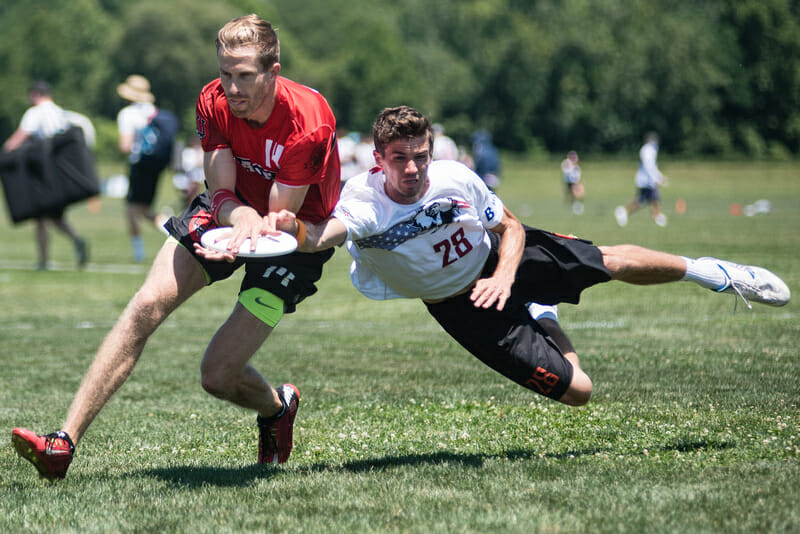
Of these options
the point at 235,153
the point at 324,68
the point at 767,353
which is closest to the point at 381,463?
the point at 235,153

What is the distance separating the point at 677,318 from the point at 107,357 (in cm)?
672

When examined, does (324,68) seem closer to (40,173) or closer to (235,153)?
(40,173)

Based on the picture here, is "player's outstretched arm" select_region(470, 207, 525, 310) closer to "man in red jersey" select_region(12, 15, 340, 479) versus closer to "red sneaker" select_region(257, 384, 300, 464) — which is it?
"man in red jersey" select_region(12, 15, 340, 479)

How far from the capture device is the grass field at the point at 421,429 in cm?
390

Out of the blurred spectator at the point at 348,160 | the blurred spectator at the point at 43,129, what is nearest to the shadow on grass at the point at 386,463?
the blurred spectator at the point at 43,129

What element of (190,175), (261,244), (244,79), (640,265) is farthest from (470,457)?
(190,175)

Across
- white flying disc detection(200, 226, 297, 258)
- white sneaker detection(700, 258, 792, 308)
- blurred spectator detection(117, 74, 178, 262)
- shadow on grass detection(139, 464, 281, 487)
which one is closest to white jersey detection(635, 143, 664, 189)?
blurred spectator detection(117, 74, 178, 262)

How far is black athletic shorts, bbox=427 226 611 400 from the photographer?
489 cm

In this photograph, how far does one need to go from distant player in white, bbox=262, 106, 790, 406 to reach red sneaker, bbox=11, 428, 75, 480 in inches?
55.7

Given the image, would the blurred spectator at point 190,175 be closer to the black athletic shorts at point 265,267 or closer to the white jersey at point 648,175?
the black athletic shorts at point 265,267

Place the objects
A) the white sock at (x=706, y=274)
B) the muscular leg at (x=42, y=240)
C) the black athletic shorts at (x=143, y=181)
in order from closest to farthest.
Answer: the white sock at (x=706, y=274), the muscular leg at (x=42, y=240), the black athletic shorts at (x=143, y=181)

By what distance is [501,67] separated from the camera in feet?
267

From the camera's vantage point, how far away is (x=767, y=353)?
24.9 feet

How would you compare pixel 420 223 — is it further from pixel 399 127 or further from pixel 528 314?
pixel 528 314
